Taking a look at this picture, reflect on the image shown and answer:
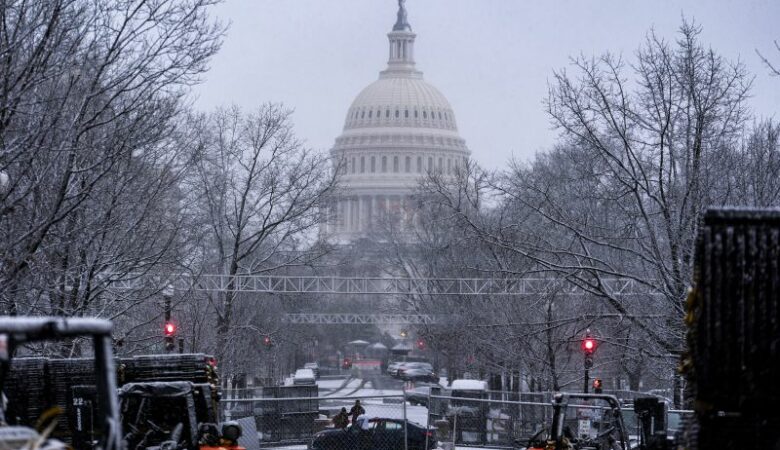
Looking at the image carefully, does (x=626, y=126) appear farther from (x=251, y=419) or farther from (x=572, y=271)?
(x=251, y=419)

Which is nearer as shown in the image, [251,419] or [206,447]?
[206,447]

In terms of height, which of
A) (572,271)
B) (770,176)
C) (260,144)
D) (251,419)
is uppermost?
(260,144)

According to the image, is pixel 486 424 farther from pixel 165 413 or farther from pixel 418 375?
pixel 418 375

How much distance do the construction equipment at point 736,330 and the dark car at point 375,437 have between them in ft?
64.6

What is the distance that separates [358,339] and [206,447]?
113m

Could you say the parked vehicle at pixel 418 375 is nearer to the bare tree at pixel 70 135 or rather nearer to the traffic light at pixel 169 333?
the traffic light at pixel 169 333

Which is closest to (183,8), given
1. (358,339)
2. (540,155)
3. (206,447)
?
(206,447)

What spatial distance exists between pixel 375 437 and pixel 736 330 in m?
20.3

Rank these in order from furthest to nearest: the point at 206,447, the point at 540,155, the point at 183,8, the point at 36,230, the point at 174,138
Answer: the point at 540,155 → the point at 174,138 → the point at 183,8 → the point at 36,230 → the point at 206,447

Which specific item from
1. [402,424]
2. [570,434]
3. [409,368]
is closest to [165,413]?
[570,434]

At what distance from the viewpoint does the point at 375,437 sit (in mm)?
29156

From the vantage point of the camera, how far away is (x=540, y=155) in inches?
2921

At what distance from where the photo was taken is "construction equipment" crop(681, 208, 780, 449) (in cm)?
913

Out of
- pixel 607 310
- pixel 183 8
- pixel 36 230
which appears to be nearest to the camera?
pixel 36 230
